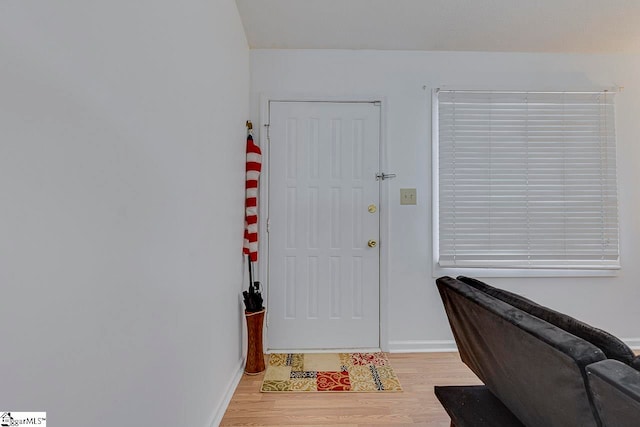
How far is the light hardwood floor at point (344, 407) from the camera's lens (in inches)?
65.6

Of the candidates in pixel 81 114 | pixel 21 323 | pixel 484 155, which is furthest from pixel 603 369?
pixel 484 155

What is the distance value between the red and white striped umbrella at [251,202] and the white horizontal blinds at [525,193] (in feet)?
5.01

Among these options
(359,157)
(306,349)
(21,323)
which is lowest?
(306,349)

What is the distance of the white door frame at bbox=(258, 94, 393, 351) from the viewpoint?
2477 mm

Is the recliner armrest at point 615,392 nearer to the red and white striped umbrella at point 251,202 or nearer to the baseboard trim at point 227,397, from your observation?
the baseboard trim at point 227,397

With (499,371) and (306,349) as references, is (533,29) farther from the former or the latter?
(306,349)

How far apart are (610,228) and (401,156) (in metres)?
1.86

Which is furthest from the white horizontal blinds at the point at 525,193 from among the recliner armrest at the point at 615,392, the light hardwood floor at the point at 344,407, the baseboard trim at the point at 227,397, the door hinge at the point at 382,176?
the recliner armrest at the point at 615,392

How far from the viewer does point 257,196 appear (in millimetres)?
2496

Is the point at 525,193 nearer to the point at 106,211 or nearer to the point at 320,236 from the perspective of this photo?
the point at 320,236

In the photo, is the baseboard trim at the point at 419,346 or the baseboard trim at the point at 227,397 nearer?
the baseboard trim at the point at 227,397

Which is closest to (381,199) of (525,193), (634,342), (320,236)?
(320,236)

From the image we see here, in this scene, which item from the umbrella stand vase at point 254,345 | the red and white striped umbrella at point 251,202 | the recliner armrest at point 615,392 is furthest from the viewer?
the red and white striped umbrella at point 251,202

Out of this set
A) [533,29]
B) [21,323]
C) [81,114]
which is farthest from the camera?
[533,29]
